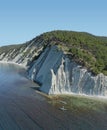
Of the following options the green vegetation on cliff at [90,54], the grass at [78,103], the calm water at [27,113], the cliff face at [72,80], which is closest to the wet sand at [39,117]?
the calm water at [27,113]

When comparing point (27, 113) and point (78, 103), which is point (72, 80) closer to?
point (78, 103)

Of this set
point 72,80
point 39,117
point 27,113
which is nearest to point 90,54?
point 72,80

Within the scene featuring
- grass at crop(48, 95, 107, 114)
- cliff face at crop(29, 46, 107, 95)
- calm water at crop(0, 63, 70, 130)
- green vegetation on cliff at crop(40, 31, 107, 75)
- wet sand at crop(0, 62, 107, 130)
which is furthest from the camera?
green vegetation on cliff at crop(40, 31, 107, 75)

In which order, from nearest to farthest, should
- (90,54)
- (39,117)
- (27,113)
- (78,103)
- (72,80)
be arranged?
(39,117) → (27,113) → (78,103) → (72,80) → (90,54)

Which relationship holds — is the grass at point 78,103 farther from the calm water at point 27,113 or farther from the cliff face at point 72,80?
the cliff face at point 72,80

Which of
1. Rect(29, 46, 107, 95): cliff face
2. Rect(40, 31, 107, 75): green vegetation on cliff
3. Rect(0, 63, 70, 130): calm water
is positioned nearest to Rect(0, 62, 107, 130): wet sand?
Rect(0, 63, 70, 130): calm water

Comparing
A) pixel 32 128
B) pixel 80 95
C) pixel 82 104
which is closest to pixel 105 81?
pixel 80 95

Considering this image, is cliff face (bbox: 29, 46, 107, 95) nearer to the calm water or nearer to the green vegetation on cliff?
the green vegetation on cliff

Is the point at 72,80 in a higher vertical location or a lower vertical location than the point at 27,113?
higher

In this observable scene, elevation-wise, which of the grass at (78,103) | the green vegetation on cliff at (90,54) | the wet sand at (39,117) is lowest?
the wet sand at (39,117)

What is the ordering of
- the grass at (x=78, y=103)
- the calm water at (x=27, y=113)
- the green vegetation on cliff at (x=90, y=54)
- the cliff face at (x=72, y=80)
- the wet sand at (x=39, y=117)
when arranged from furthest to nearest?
the green vegetation on cliff at (x=90, y=54) → the cliff face at (x=72, y=80) → the grass at (x=78, y=103) → the wet sand at (x=39, y=117) → the calm water at (x=27, y=113)

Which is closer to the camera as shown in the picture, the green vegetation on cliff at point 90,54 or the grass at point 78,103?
the grass at point 78,103

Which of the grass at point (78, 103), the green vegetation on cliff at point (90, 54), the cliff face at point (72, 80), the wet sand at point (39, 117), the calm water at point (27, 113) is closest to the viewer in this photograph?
the calm water at point (27, 113)
